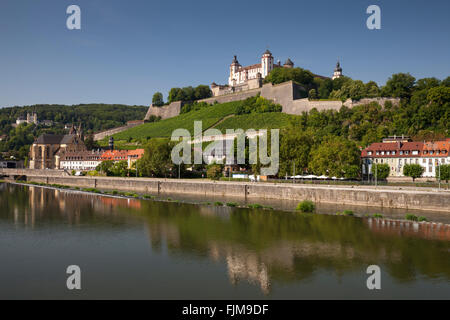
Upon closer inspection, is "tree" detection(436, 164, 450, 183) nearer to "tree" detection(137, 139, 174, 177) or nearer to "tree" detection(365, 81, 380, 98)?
"tree" detection(365, 81, 380, 98)

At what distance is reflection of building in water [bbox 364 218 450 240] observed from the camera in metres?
23.6

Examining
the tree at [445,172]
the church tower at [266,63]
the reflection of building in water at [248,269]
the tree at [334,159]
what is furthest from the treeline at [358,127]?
the church tower at [266,63]

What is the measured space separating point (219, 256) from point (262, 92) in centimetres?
7348

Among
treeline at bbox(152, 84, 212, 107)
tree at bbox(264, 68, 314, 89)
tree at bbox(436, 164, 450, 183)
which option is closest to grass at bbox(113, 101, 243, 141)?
treeline at bbox(152, 84, 212, 107)

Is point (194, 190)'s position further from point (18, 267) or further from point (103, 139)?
point (103, 139)

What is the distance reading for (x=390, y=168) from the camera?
Answer: 47.9m

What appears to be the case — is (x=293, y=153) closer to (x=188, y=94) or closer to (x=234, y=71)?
(x=188, y=94)

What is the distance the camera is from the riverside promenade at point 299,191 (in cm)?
3125

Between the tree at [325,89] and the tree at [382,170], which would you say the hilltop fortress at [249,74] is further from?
the tree at [382,170]

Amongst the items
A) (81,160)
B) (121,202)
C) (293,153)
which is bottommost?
(121,202)

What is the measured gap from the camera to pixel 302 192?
125 ft

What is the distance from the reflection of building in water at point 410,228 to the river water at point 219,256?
Result: 112mm

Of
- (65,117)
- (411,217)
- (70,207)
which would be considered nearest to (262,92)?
(70,207)
